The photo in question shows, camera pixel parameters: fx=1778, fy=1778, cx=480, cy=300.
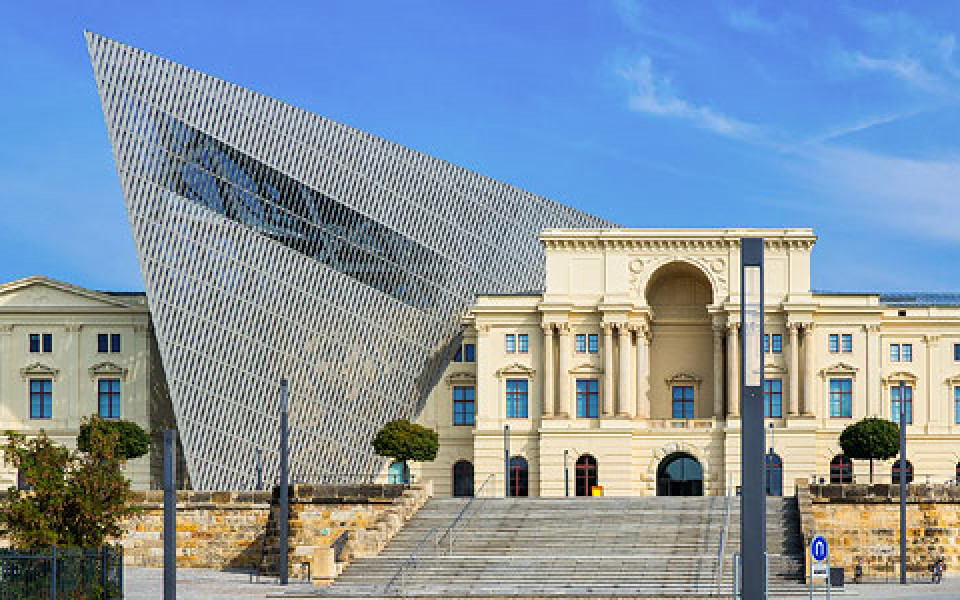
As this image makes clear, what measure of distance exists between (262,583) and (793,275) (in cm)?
3954

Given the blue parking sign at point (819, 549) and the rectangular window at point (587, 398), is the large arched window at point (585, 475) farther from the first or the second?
the blue parking sign at point (819, 549)

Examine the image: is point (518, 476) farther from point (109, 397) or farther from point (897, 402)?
point (109, 397)

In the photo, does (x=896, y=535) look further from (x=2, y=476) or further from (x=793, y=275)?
(x=2, y=476)

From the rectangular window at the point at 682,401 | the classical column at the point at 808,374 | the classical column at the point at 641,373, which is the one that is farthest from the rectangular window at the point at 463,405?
the classical column at the point at 808,374

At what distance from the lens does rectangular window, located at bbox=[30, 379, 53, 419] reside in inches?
3659

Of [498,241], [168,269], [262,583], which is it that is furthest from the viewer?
[498,241]

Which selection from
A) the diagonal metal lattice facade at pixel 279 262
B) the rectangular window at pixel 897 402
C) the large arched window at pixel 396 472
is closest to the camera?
the diagonal metal lattice facade at pixel 279 262

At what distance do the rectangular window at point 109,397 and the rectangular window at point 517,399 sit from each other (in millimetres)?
20389

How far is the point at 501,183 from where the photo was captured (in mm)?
106688

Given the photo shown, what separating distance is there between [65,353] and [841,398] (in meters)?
40.5

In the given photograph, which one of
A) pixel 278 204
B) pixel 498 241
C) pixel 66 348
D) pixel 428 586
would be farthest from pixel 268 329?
pixel 428 586

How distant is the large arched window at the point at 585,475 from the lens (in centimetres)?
9081

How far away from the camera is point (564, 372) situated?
92125mm

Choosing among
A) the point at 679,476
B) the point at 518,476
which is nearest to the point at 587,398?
the point at 518,476
